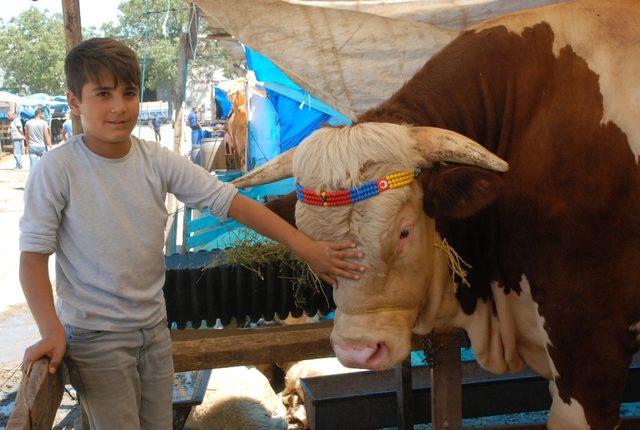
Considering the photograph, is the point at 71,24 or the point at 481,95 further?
the point at 71,24

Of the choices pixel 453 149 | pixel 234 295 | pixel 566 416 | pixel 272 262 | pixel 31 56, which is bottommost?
pixel 566 416

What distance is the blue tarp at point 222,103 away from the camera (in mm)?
18172

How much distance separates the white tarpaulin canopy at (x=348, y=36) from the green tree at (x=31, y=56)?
5562 cm

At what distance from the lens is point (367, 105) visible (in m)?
4.45

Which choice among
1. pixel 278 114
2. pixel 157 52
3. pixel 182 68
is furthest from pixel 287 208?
pixel 157 52

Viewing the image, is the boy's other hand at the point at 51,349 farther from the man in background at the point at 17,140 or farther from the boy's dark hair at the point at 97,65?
the man in background at the point at 17,140

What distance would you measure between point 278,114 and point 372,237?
7.07 metres

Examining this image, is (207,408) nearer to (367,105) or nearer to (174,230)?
(367,105)

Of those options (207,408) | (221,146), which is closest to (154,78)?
(221,146)

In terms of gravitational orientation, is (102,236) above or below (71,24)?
below

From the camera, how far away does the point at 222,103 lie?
739 inches

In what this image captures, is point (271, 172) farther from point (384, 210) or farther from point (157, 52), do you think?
point (157, 52)

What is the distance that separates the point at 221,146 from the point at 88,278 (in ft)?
39.4

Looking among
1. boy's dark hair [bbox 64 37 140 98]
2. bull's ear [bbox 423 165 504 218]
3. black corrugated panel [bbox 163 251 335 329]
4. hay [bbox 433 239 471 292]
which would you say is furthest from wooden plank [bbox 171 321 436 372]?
boy's dark hair [bbox 64 37 140 98]
